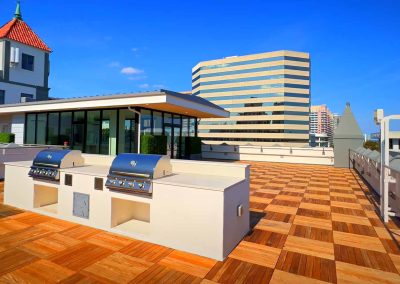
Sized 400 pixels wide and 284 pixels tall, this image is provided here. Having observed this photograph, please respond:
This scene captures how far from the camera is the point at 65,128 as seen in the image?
1497 centimetres

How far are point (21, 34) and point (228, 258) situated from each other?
1240 inches

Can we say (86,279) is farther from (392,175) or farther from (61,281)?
(392,175)

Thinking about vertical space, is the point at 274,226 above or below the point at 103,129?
below

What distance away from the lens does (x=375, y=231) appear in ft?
14.1

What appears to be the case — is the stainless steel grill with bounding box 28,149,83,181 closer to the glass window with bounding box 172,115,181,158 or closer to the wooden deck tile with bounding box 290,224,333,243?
the wooden deck tile with bounding box 290,224,333,243

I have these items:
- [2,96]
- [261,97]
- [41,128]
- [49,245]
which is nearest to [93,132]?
[41,128]

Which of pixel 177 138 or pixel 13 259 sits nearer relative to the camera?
pixel 13 259

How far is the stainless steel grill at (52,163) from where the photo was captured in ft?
15.2

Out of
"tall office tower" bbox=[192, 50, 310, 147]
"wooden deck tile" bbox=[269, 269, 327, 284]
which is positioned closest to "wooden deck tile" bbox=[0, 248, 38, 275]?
"wooden deck tile" bbox=[269, 269, 327, 284]

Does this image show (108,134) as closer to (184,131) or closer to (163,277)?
(184,131)

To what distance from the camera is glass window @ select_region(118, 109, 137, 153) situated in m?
13.2

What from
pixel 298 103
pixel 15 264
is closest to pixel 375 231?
pixel 15 264

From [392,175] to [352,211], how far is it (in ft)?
3.68

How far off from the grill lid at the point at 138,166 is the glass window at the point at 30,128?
613 inches
